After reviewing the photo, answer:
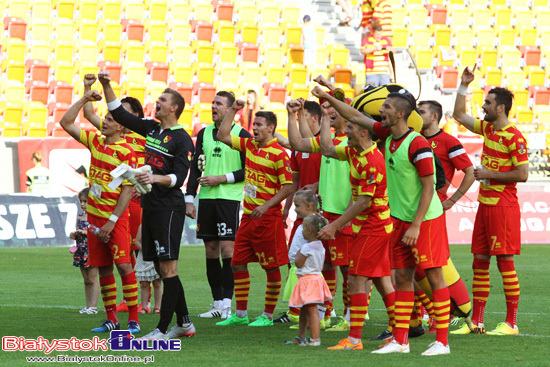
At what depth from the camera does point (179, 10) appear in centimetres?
2606

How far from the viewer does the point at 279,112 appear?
2364 centimetres

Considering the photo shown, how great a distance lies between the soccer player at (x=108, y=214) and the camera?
27.3 feet

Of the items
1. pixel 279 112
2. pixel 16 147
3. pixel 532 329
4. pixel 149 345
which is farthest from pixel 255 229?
pixel 279 112

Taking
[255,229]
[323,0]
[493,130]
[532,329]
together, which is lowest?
[532,329]

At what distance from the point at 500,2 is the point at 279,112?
1004 cm

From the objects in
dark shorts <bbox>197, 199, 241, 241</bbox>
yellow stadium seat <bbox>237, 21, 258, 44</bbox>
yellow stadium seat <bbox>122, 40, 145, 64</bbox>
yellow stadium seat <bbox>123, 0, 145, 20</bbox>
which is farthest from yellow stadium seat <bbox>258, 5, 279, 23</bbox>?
dark shorts <bbox>197, 199, 241, 241</bbox>

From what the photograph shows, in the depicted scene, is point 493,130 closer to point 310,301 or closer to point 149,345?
point 310,301

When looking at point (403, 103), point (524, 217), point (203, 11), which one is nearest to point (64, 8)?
point (203, 11)

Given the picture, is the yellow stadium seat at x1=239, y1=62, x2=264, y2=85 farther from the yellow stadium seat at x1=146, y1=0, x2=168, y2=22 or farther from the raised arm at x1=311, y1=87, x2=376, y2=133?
the raised arm at x1=311, y1=87, x2=376, y2=133

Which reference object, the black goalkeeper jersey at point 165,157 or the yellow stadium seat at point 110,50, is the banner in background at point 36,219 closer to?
the yellow stadium seat at point 110,50

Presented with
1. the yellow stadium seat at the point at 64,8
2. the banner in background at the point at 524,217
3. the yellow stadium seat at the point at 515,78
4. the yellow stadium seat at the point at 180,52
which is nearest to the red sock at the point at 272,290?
the banner in background at the point at 524,217

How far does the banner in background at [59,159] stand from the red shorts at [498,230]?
39.2ft

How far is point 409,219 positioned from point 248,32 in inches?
775

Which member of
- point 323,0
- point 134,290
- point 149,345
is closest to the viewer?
point 149,345
